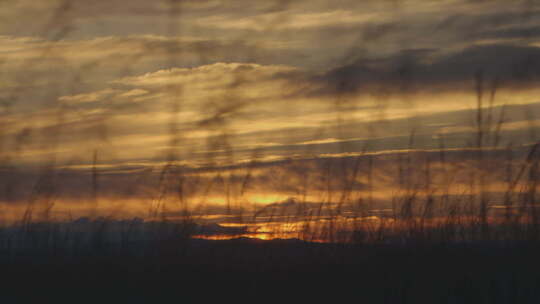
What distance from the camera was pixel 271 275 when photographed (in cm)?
593

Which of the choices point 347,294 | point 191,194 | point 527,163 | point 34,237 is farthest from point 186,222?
point 527,163

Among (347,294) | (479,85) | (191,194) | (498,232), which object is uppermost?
(479,85)

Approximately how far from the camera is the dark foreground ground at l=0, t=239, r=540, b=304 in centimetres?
527

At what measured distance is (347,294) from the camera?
5367 millimetres

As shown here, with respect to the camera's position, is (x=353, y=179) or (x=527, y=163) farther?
(x=353, y=179)

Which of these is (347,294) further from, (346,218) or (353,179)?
(353,179)

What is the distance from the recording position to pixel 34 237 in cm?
767

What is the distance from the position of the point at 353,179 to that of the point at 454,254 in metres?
2.90

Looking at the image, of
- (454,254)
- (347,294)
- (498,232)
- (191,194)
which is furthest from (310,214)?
(347,294)

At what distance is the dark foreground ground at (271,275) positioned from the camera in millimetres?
5266

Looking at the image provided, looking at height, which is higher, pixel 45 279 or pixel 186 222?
pixel 186 222

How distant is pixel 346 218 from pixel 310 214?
44cm

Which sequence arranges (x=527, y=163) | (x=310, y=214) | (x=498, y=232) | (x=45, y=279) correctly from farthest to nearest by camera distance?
(x=310, y=214)
(x=527, y=163)
(x=498, y=232)
(x=45, y=279)

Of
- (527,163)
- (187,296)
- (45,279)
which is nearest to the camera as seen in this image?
(187,296)
